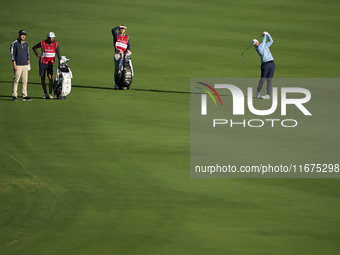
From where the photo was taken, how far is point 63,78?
20.0 m

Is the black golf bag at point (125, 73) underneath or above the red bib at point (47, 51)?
underneath

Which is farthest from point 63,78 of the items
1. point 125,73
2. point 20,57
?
point 125,73

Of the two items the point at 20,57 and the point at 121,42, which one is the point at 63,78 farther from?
the point at 121,42

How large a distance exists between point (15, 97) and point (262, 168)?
9.28 meters

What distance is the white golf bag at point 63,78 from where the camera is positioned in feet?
65.7

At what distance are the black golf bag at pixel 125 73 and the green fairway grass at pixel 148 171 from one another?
0.35 meters

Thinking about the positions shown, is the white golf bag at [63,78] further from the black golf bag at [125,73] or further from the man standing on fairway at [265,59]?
the man standing on fairway at [265,59]

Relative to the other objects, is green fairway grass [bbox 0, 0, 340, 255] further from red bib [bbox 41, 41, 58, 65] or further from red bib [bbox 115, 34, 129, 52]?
red bib [bbox 115, 34, 129, 52]

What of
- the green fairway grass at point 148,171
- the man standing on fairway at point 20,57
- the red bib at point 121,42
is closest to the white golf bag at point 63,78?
the green fairway grass at point 148,171

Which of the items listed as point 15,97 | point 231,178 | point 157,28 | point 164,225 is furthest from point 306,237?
point 157,28

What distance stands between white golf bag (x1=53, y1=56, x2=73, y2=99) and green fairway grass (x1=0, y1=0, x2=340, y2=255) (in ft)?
1.80

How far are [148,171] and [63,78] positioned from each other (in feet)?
25.4

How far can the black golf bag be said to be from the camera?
21.5 meters

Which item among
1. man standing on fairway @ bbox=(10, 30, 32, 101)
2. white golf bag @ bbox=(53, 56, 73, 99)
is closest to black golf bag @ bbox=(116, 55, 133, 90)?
white golf bag @ bbox=(53, 56, 73, 99)
